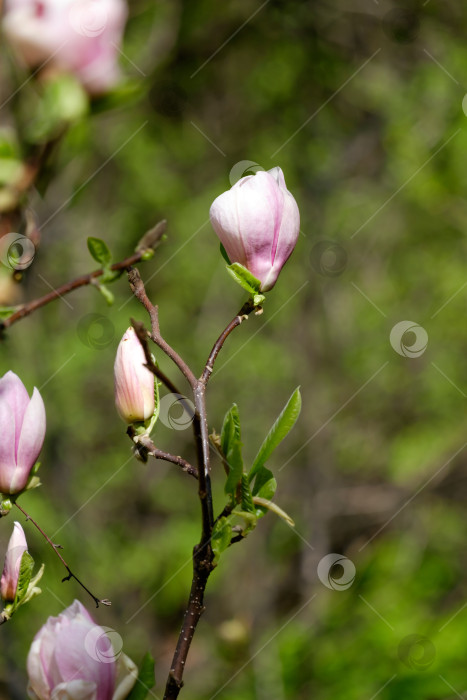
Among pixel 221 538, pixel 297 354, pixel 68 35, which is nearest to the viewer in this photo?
pixel 221 538

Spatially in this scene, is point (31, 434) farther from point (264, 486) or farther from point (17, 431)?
point (264, 486)

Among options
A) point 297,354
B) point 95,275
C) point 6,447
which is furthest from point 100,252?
point 297,354

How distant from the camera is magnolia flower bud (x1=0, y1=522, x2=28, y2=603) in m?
0.37

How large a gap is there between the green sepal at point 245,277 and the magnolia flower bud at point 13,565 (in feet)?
0.58

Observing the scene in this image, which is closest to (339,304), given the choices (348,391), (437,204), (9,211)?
(348,391)

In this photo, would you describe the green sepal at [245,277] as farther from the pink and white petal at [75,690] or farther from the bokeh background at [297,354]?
the bokeh background at [297,354]

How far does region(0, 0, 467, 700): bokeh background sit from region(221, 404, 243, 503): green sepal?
2.42 ft

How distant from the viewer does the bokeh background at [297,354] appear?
4.27ft

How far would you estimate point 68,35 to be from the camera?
17.7 inches


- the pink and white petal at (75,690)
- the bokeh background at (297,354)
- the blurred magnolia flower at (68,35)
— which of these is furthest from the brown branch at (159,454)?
the bokeh background at (297,354)

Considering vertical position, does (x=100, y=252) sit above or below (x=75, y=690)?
above

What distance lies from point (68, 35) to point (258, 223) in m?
0.18

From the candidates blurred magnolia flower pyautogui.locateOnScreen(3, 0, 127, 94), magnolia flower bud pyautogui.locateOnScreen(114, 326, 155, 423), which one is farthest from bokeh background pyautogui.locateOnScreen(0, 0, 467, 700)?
magnolia flower bud pyautogui.locateOnScreen(114, 326, 155, 423)

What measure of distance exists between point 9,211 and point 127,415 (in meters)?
0.17
